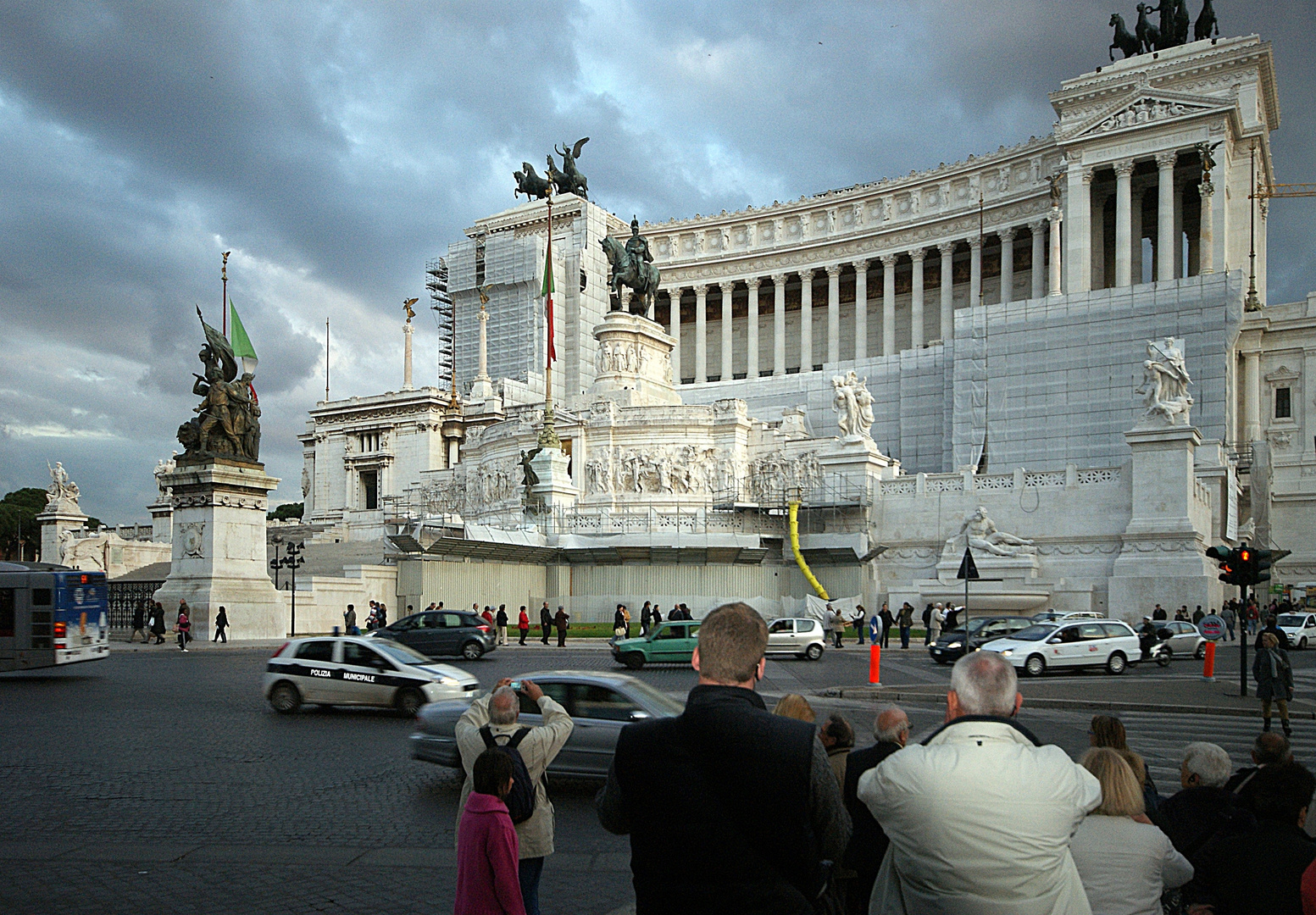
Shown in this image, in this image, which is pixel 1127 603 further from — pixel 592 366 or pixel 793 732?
pixel 592 366

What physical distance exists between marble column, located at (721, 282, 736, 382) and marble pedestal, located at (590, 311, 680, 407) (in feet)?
71.3

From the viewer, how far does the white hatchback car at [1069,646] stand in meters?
23.8

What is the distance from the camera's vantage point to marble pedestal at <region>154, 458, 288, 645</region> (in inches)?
1201

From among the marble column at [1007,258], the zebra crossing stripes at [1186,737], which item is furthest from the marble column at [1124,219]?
the zebra crossing stripes at [1186,737]

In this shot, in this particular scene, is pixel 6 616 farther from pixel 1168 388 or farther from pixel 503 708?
pixel 1168 388

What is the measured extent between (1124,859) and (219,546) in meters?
29.4

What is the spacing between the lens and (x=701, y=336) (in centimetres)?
8569

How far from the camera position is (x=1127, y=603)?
35969mm

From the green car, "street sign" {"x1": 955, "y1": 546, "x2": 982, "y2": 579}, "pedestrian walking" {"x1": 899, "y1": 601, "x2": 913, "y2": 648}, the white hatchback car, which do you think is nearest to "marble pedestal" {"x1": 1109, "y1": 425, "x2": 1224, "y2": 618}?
"pedestrian walking" {"x1": 899, "y1": 601, "x2": 913, "y2": 648}

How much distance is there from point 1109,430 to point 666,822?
187ft

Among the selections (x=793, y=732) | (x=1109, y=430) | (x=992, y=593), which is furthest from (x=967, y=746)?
(x=1109, y=430)

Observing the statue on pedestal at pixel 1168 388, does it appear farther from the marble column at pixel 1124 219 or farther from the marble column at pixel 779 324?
the marble column at pixel 779 324

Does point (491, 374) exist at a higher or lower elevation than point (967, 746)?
higher

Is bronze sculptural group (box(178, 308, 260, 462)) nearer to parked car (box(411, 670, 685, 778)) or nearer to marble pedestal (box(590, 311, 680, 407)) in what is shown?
parked car (box(411, 670, 685, 778))
